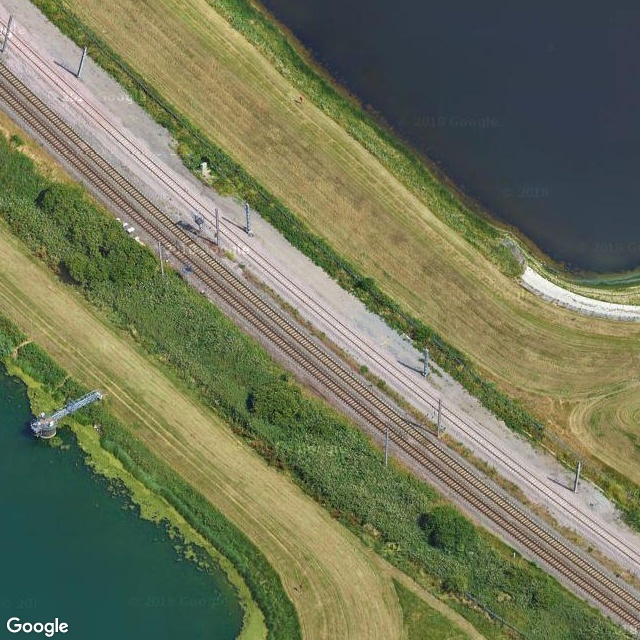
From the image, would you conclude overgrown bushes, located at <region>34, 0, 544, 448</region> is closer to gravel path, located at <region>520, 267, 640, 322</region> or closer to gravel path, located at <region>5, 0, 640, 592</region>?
gravel path, located at <region>5, 0, 640, 592</region>

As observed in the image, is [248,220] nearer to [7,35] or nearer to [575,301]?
[7,35]

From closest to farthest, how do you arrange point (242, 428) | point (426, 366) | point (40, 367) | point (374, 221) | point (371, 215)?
1. point (242, 428)
2. point (40, 367)
3. point (426, 366)
4. point (374, 221)
5. point (371, 215)

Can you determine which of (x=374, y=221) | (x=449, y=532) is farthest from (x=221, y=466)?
(x=374, y=221)

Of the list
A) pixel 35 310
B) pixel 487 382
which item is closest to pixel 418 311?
pixel 487 382

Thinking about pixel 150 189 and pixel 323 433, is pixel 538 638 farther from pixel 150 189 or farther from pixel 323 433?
pixel 150 189

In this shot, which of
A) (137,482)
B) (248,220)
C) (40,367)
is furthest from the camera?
(248,220)

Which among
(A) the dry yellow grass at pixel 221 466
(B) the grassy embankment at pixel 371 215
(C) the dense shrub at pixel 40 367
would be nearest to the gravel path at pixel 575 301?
(B) the grassy embankment at pixel 371 215
